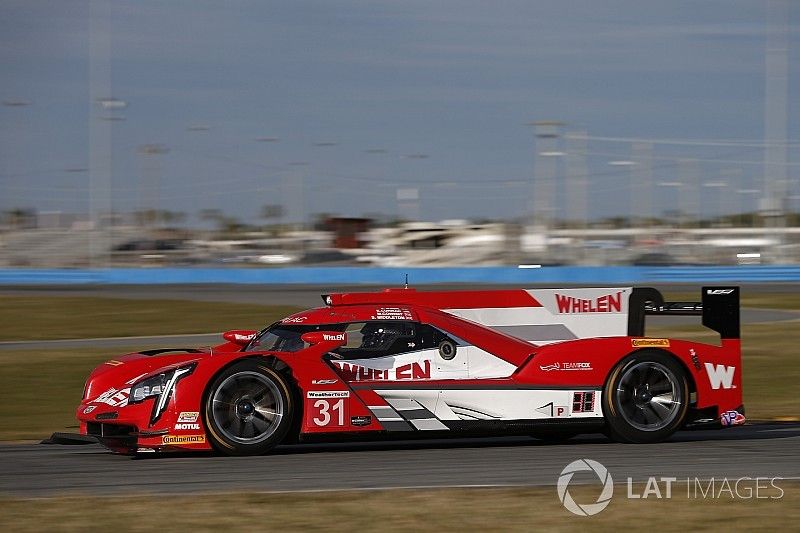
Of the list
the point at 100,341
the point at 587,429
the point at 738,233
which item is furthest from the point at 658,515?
the point at 738,233

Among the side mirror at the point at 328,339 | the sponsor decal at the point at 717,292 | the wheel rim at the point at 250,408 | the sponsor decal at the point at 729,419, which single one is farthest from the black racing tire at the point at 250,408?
the sponsor decal at the point at 717,292

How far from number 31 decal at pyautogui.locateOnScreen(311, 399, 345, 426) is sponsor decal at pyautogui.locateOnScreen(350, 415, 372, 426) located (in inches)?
2.9

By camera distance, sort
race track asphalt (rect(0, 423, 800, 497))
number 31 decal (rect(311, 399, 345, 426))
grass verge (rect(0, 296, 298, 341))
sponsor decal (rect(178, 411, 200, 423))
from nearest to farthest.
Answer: race track asphalt (rect(0, 423, 800, 497)), sponsor decal (rect(178, 411, 200, 423)), number 31 decal (rect(311, 399, 345, 426)), grass verge (rect(0, 296, 298, 341))

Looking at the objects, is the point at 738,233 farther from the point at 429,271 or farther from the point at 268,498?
the point at 268,498

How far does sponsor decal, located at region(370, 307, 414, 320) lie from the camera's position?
30.0ft

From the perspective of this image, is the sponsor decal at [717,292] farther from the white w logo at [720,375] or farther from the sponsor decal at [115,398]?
the sponsor decal at [115,398]

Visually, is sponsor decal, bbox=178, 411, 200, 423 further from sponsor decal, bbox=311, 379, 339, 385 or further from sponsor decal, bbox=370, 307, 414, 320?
sponsor decal, bbox=370, 307, 414, 320

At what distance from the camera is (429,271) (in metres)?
46.4

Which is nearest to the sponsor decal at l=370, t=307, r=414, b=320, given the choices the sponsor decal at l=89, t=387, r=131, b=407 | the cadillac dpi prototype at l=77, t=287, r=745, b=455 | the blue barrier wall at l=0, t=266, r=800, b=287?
the cadillac dpi prototype at l=77, t=287, r=745, b=455

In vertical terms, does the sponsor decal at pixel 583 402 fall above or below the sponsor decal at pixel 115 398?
below

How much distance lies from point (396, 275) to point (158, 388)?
38.6m

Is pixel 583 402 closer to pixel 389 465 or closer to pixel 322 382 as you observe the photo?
pixel 389 465

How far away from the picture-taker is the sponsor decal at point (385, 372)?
8.75m

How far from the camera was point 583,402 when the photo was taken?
29.4 feet
